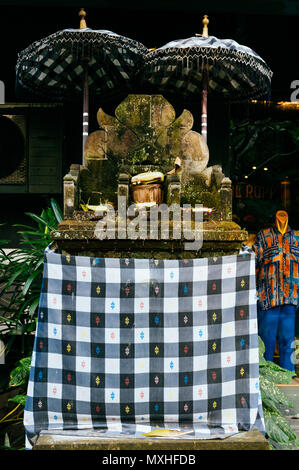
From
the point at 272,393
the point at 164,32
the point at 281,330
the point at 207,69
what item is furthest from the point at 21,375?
the point at 164,32

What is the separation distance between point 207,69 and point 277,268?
7.49 feet

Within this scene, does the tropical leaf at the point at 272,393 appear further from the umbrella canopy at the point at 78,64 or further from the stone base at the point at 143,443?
the umbrella canopy at the point at 78,64

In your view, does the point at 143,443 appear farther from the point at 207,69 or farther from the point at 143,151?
the point at 207,69

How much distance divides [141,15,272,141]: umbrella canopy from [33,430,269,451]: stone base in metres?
3.25

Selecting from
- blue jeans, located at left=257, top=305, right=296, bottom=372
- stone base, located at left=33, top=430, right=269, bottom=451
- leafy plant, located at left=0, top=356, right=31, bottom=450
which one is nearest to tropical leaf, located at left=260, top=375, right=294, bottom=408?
stone base, located at left=33, top=430, right=269, bottom=451

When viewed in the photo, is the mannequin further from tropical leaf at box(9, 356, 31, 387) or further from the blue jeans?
tropical leaf at box(9, 356, 31, 387)

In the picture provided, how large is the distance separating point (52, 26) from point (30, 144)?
1512 mm

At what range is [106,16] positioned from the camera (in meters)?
5.60

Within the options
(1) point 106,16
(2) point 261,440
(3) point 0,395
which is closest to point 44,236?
(3) point 0,395

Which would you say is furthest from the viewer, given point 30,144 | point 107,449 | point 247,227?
point 247,227

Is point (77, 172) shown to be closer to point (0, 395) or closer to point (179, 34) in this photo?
point (0, 395)

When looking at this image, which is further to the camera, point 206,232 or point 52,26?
point 52,26

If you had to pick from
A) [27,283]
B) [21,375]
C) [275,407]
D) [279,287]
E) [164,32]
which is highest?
[164,32]

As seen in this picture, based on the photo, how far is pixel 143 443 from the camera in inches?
108
